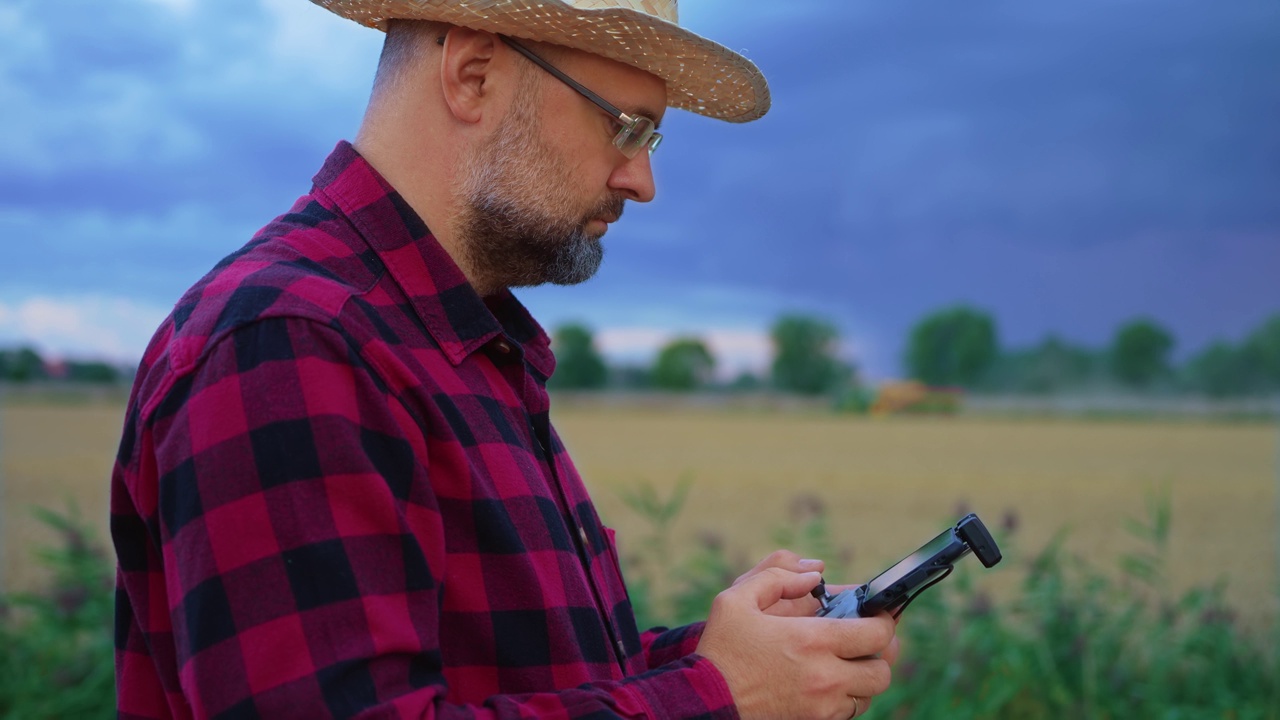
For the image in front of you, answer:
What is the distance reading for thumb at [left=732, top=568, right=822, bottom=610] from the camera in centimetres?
129

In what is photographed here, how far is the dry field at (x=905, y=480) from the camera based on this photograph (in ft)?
31.8

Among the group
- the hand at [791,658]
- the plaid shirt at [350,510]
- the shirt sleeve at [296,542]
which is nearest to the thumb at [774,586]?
the hand at [791,658]

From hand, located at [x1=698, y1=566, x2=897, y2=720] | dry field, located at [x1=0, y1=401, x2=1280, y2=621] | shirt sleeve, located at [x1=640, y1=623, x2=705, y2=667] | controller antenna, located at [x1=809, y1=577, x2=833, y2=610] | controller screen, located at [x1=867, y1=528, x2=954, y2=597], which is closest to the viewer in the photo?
hand, located at [x1=698, y1=566, x2=897, y2=720]

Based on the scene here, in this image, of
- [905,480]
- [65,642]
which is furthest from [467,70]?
[905,480]

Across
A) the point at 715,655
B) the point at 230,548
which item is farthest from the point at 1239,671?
the point at 230,548

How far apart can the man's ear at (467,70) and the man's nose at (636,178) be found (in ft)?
0.70

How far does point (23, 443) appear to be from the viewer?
74.4 feet

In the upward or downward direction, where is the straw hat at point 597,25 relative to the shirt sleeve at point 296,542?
upward

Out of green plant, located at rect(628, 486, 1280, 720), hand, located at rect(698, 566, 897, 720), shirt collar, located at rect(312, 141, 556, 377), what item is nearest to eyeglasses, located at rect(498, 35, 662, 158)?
shirt collar, located at rect(312, 141, 556, 377)

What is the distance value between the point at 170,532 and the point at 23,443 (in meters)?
25.3

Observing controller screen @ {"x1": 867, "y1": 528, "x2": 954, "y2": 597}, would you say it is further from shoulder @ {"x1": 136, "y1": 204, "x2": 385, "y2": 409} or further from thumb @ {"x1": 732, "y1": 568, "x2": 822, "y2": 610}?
shoulder @ {"x1": 136, "y1": 204, "x2": 385, "y2": 409}

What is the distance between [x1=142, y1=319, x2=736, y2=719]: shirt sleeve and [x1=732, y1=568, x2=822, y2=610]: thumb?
0.87 feet

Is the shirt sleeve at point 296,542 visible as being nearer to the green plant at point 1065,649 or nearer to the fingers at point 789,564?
the fingers at point 789,564

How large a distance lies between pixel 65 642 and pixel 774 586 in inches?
147
